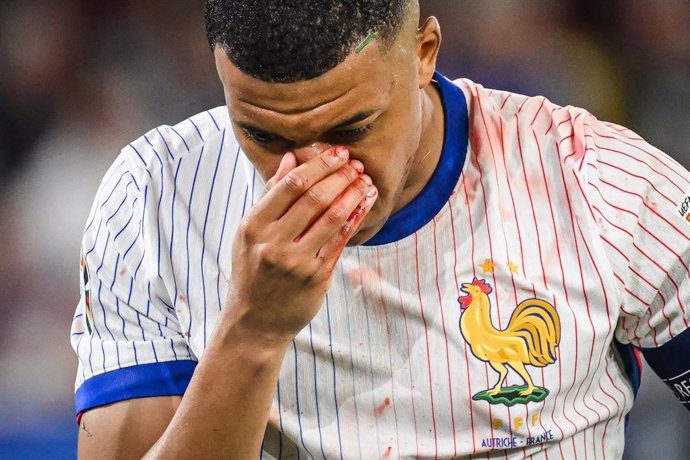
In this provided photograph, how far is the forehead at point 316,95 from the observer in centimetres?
119

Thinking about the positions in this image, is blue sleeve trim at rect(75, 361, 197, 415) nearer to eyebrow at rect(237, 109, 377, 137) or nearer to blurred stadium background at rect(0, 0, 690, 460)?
eyebrow at rect(237, 109, 377, 137)

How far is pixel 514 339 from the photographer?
4.73 feet

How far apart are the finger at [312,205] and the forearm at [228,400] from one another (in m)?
0.19

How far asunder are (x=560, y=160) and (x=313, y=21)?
0.48m

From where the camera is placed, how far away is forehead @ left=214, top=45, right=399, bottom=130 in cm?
119

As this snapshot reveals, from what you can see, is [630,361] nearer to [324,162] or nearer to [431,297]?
[431,297]

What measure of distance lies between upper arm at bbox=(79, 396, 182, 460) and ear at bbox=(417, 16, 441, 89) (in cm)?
61

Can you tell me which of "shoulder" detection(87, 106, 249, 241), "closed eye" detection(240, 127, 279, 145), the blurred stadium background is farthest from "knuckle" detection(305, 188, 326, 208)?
the blurred stadium background

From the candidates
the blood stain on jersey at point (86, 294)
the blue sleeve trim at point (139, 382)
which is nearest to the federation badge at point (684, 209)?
the blue sleeve trim at point (139, 382)

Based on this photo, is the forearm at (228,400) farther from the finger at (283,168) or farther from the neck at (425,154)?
the neck at (425,154)

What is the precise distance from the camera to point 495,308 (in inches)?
57.0

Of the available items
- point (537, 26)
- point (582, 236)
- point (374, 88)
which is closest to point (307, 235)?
point (374, 88)

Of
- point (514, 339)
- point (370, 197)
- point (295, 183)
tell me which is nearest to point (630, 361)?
point (514, 339)

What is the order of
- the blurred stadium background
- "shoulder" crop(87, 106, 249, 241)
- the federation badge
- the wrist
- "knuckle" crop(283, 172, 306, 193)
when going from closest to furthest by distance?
"knuckle" crop(283, 172, 306, 193)
the wrist
the federation badge
"shoulder" crop(87, 106, 249, 241)
the blurred stadium background
